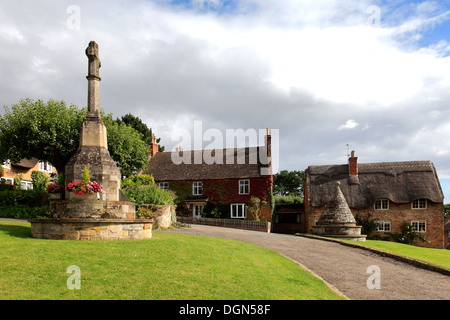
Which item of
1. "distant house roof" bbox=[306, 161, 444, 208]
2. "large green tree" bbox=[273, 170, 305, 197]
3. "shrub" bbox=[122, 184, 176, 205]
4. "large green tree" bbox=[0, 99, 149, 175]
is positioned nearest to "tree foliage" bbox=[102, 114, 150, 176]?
"large green tree" bbox=[0, 99, 149, 175]

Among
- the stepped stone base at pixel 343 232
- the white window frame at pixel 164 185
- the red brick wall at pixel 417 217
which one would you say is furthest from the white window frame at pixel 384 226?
the white window frame at pixel 164 185

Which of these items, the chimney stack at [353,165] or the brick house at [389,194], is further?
the chimney stack at [353,165]

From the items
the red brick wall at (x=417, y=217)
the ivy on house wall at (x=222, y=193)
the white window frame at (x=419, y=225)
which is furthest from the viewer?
the ivy on house wall at (x=222, y=193)

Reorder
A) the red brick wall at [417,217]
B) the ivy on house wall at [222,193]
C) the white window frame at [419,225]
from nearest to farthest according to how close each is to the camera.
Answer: the red brick wall at [417,217]
the white window frame at [419,225]
the ivy on house wall at [222,193]

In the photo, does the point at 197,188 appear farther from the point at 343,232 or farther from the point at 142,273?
the point at 142,273

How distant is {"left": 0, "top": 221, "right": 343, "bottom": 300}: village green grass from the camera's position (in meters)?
7.02

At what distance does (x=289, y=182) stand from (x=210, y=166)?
115ft

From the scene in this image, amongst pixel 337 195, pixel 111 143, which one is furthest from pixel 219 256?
pixel 111 143

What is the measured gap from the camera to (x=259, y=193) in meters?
37.8

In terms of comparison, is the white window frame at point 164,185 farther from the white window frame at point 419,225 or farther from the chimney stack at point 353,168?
the white window frame at point 419,225

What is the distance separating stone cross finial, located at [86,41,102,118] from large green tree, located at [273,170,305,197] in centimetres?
6033

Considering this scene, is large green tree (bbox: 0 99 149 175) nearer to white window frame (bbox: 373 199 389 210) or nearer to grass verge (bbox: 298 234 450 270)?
grass verge (bbox: 298 234 450 270)

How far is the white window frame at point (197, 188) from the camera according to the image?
3994 cm
